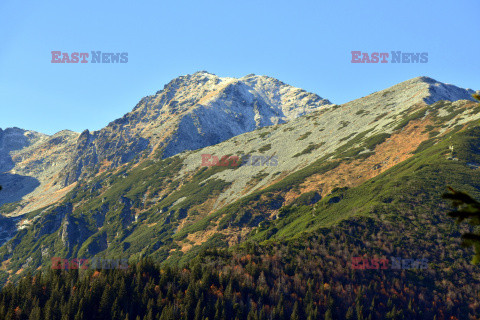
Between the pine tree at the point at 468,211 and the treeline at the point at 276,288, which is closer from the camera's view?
the pine tree at the point at 468,211

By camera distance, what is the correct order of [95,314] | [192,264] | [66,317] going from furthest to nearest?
[192,264] < [95,314] < [66,317]

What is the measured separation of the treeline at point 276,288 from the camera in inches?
3804

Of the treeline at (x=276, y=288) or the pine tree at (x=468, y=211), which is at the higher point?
the pine tree at (x=468, y=211)

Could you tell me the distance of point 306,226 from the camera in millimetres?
138875

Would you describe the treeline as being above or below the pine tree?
below

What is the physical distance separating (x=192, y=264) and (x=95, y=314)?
35.1 m

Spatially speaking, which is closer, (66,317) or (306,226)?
(66,317)

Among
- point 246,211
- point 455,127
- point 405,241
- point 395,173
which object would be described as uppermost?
point 455,127

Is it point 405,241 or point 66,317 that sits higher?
point 405,241

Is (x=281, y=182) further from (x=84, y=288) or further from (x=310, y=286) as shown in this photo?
(x=84, y=288)

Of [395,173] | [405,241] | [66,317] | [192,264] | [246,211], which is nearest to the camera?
[66,317]

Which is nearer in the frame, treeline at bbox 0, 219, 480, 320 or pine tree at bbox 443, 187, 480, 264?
pine tree at bbox 443, 187, 480, 264

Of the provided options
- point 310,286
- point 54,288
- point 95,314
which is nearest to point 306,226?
point 310,286

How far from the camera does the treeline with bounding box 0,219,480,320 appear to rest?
317 feet
